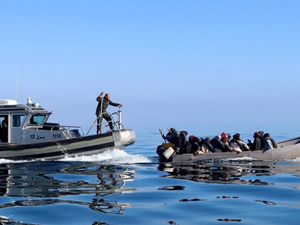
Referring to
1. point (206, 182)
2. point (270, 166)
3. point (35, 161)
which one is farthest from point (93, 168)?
point (270, 166)

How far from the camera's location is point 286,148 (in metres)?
22.9

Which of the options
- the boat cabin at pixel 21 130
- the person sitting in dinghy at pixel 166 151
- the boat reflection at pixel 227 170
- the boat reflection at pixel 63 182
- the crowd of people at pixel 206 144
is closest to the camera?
the boat reflection at pixel 63 182

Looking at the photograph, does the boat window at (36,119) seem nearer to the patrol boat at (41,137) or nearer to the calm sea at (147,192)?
the patrol boat at (41,137)

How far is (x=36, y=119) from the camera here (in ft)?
76.7

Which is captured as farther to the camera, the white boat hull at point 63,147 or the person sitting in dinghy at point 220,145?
the person sitting in dinghy at point 220,145

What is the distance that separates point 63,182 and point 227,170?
6638 millimetres

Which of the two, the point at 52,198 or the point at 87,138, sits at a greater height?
the point at 87,138

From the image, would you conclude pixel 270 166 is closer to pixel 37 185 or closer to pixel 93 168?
pixel 93 168

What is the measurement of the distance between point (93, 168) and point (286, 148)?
9.14 meters

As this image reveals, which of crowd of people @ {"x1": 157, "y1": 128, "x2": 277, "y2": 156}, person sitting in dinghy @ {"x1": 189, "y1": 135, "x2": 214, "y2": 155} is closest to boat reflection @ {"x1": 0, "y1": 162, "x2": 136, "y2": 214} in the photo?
crowd of people @ {"x1": 157, "y1": 128, "x2": 277, "y2": 156}

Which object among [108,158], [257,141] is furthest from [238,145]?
[108,158]

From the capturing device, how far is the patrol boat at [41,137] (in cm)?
2200

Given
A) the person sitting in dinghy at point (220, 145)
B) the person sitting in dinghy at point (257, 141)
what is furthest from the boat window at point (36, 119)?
the person sitting in dinghy at point (257, 141)

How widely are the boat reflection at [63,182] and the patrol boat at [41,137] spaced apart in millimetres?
791
